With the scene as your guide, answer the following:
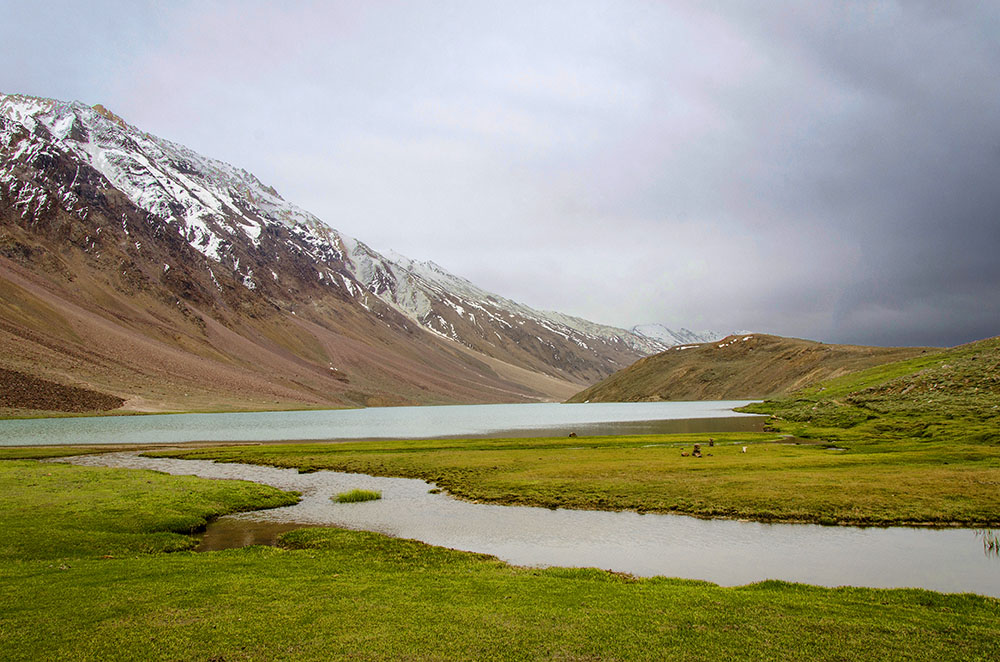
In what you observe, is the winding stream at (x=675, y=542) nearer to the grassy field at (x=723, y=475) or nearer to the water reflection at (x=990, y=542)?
the water reflection at (x=990, y=542)

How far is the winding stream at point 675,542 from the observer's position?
68.5ft

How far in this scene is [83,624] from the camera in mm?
14281

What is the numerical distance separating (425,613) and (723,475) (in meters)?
30.9

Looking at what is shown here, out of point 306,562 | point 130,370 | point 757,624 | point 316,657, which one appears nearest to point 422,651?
point 316,657

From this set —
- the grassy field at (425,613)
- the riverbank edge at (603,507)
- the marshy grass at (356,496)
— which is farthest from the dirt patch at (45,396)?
the grassy field at (425,613)

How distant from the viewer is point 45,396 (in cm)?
15525

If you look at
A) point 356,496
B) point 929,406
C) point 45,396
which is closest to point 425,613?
point 356,496

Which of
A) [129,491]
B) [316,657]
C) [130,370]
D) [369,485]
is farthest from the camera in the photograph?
[130,370]

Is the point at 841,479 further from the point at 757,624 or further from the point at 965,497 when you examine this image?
the point at 757,624

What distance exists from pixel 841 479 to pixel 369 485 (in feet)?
104

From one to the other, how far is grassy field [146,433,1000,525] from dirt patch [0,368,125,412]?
371 ft

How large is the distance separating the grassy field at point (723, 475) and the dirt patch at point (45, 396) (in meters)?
113

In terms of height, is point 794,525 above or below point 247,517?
above

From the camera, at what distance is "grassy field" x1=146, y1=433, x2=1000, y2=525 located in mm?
30188
